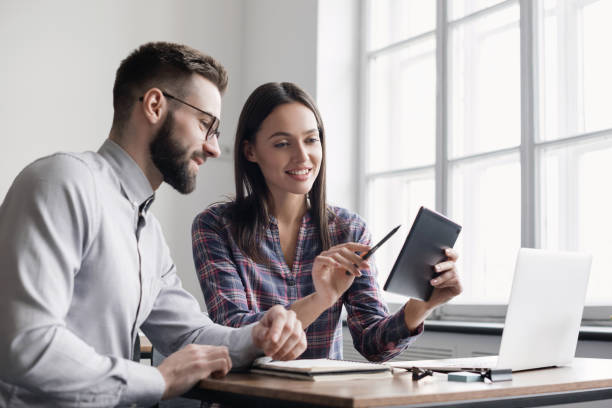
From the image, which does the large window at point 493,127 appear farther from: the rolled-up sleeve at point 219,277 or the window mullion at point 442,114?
the rolled-up sleeve at point 219,277

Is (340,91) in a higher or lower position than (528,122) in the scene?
higher

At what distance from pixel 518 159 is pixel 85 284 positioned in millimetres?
2606

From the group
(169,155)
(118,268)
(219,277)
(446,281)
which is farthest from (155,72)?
(446,281)

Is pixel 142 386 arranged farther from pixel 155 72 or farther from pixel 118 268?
pixel 155 72

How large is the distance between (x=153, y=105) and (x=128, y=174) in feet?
0.56

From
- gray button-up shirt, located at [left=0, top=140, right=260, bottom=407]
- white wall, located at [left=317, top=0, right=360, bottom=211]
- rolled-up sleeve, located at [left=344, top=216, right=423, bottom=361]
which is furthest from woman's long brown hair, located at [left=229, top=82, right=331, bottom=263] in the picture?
white wall, located at [left=317, top=0, right=360, bottom=211]

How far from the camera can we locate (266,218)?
214 centimetres

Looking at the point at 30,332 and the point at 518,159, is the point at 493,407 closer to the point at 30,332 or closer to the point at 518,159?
the point at 30,332

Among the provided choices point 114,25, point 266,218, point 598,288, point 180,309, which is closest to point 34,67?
point 114,25

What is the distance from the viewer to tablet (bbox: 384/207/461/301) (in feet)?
5.04

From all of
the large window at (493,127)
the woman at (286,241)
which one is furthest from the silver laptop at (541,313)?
the large window at (493,127)

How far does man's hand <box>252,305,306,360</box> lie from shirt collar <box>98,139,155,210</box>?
362 millimetres

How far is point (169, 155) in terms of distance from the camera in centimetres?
156

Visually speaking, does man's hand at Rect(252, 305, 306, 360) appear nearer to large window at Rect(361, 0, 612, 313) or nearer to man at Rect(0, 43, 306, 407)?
man at Rect(0, 43, 306, 407)
